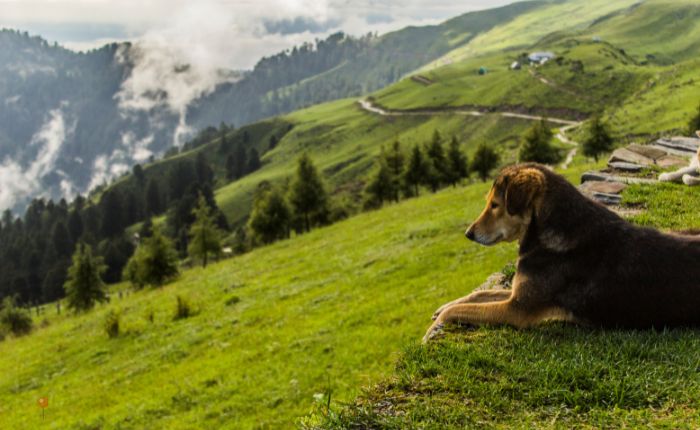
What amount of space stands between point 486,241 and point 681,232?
3.08 m

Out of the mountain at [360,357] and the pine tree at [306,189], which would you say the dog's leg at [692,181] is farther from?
the pine tree at [306,189]

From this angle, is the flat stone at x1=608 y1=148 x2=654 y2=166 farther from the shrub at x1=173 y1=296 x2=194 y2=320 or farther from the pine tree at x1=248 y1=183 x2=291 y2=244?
the pine tree at x1=248 y1=183 x2=291 y2=244

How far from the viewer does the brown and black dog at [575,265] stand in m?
6.54

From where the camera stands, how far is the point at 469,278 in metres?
18.5

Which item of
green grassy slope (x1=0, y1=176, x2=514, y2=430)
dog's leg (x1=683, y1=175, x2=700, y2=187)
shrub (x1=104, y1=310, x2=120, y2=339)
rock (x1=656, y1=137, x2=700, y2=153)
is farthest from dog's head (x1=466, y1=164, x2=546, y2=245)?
shrub (x1=104, y1=310, x2=120, y2=339)

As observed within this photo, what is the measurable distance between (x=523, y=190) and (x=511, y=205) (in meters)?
0.29

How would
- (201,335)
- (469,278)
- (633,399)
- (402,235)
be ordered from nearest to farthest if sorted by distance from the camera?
(633,399)
(469,278)
(201,335)
(402,235)

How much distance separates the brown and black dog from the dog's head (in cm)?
2

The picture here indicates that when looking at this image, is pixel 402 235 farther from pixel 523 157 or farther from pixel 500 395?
pixel 523 157

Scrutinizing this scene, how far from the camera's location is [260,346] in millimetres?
19906

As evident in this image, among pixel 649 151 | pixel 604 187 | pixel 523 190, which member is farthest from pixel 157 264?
pixel 523 190

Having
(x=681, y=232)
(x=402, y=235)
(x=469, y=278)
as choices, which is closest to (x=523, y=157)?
(x=402, y=235)

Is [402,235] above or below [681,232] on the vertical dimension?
below

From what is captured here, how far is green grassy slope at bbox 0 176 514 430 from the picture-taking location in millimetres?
15398
